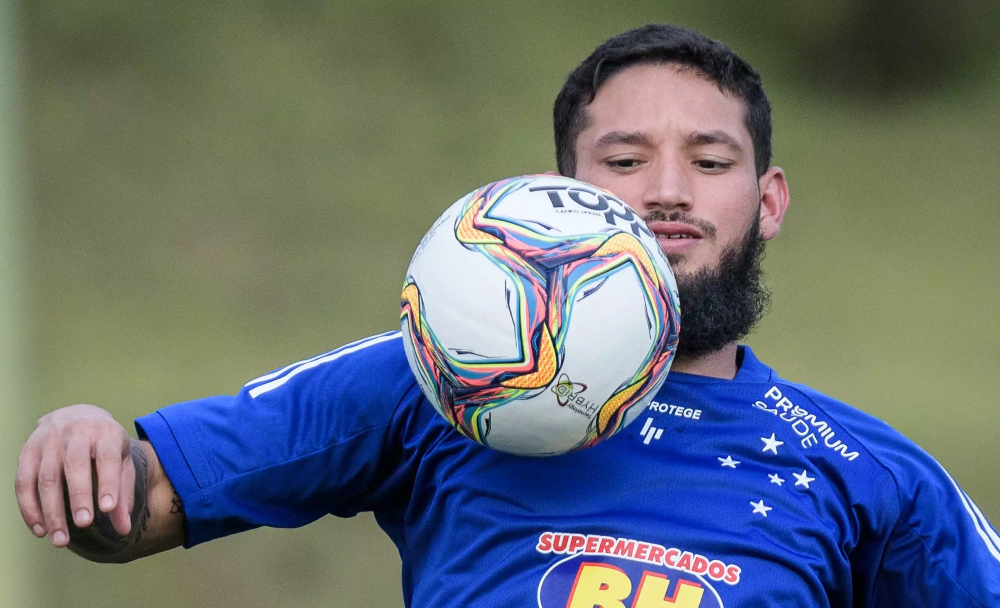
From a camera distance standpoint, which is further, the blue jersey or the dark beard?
the dark beard

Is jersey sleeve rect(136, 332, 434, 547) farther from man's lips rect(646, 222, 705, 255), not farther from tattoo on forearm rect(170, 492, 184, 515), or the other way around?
man's lips rect(646, 222, 705, 255)

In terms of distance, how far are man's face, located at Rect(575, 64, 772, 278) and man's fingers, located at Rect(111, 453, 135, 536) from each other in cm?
76

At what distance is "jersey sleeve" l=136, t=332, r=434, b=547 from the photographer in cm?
142

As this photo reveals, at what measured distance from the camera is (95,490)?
4.21 ft

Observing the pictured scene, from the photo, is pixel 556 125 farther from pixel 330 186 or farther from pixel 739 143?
pixel 330 186

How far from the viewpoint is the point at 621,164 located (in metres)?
1.60

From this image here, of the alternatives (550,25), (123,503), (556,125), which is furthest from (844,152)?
(123,503)

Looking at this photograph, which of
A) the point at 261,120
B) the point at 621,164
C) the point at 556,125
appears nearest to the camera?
the point at 621,164

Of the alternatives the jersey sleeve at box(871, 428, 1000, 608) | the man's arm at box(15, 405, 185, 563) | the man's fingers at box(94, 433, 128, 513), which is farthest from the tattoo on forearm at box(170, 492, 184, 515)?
the jersey sleeve at box(871, 428, 1000, 608)

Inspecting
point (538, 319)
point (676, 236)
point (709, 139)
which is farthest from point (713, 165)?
point (538, 319)

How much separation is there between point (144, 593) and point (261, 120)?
1682mm

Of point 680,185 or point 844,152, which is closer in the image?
point 680,185

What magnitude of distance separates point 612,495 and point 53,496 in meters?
0.68

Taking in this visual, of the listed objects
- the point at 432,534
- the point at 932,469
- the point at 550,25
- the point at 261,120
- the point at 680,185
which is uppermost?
the point at 550,25
